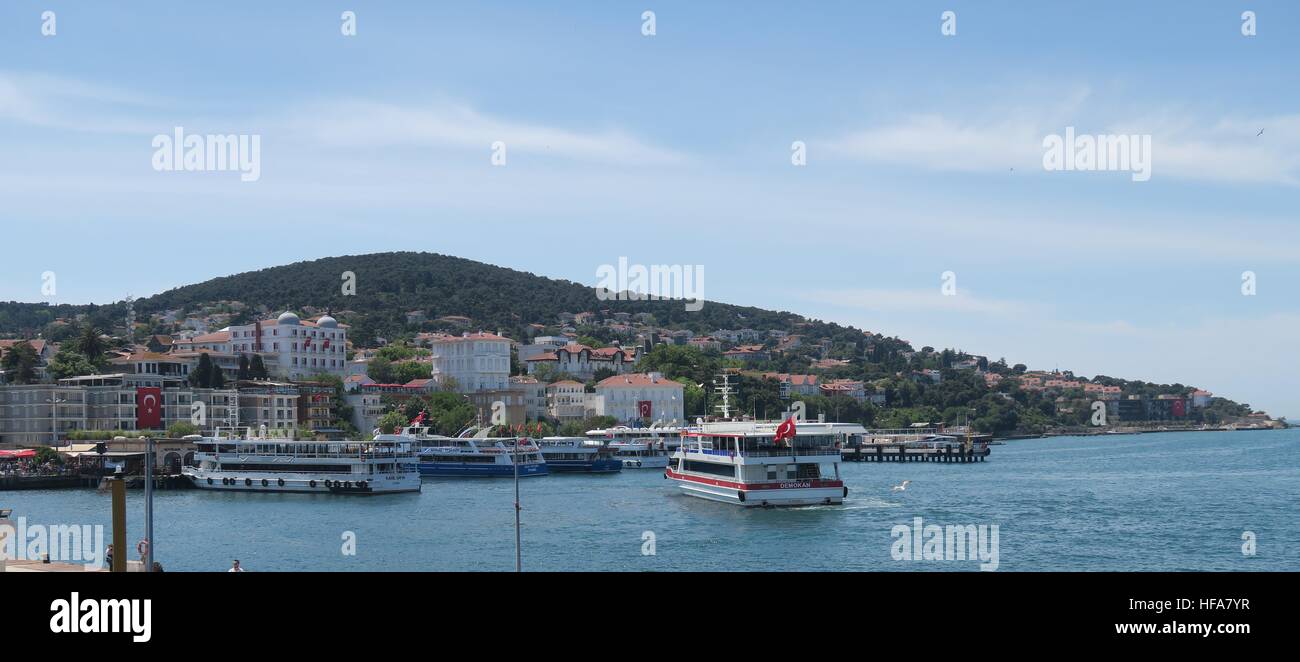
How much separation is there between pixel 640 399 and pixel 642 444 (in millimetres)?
22129

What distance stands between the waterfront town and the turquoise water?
20.6 metres

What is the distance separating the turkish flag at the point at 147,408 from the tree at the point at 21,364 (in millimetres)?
10746

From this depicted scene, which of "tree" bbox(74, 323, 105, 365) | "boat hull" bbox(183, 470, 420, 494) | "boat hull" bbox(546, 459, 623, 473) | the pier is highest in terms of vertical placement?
"tree" bbox(74, 323, 105, 365)

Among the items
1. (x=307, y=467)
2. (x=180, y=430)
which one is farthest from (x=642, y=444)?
(x=307, y=467)

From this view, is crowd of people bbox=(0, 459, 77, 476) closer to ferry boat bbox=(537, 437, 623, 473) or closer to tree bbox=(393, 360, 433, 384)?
ferry boat bbox=(537, 437, 623, 473)

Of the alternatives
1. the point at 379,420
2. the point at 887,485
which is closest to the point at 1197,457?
the point at 887,485

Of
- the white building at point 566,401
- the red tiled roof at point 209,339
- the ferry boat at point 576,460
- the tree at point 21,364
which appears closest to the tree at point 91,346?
the tree at point 21,364

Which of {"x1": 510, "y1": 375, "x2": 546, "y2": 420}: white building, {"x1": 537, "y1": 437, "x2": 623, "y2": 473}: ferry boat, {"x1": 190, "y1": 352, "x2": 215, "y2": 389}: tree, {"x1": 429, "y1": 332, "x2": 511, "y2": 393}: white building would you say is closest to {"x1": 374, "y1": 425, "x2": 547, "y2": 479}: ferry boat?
{"x1": 537, "y1": 437, "x2": 623, "y2": 473}: ferry boat

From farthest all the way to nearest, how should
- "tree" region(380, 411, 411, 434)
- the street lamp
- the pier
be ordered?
the pier < "tree" region(380, 411, 411, 434) < the street lamp

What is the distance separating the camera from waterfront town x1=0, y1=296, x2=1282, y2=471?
8650 centimetres

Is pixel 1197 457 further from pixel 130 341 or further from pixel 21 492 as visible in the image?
pixel 130 341

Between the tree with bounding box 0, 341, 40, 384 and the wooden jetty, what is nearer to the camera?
the tree with bounding box 0, 341, 40, 384

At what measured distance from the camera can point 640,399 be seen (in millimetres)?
118750

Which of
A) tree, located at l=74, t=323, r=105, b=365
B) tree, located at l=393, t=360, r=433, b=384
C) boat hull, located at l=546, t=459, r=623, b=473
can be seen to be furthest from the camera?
tree, located at l=393, t=360, r=433, b=384
